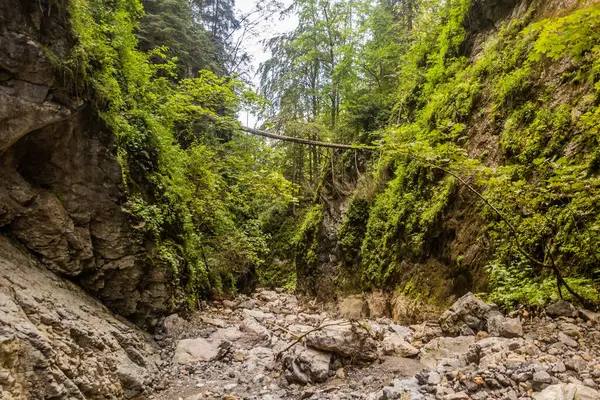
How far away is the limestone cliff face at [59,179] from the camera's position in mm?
4023

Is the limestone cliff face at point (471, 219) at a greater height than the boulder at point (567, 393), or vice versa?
the limestone cliff face at point (471, 219)

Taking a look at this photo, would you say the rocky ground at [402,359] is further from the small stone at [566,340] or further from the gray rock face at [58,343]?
the gray rock face at [58,343]

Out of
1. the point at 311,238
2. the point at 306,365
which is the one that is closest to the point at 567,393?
the point at 306,365

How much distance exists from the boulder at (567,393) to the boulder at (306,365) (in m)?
2.60

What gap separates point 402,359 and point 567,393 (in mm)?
2325

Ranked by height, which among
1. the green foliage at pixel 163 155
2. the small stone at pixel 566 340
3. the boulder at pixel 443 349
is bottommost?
the boulder at pixel 443 349

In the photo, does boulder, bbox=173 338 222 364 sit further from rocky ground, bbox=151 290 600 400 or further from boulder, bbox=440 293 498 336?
boulder, bbox=440 293 498 336

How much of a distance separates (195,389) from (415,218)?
5.52 metres

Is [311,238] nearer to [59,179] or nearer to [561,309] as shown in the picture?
[59,179]

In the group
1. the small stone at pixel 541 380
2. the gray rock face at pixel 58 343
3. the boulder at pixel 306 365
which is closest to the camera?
the small stone at pixel 541 380

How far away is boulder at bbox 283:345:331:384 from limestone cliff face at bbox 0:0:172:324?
112 inches

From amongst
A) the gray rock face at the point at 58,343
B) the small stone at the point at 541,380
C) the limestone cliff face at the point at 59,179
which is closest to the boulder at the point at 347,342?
the small stone at the point at 541,380

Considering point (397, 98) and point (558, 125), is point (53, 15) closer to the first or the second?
point (558, 125)

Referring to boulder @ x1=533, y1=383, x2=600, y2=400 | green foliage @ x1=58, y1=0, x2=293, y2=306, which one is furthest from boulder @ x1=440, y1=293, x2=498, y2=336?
green foliage @ x1=58, y1=0, x2=293, y2=306
